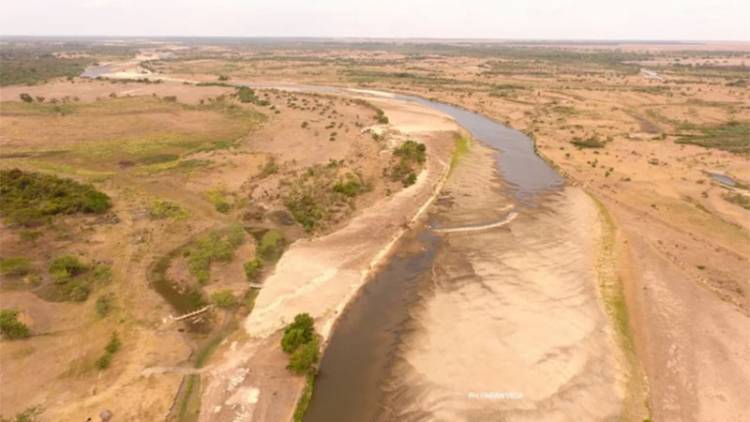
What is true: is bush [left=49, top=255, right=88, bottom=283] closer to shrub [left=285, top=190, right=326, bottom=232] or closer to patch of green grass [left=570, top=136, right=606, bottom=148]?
shrub [left=285, top=190, right=326, bottom=232]

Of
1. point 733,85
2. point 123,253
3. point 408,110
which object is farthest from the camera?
point 733,85

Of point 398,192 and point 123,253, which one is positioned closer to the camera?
point 123,253

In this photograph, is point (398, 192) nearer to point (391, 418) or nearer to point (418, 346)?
point (418, 346)

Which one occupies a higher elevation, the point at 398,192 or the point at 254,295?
the point at 398,192

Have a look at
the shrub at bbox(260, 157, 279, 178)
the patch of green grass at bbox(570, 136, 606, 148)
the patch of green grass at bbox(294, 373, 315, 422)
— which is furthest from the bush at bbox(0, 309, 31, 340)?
the patch of green grass at bbox(570, 136, 606, 148)

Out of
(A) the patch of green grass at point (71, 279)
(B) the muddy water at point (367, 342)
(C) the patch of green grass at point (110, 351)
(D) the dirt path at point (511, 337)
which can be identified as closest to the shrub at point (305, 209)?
(B) the muddy water at point (367, 342)

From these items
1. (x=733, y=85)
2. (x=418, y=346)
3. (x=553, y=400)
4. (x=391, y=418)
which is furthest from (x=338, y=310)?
(x=733, y=85)

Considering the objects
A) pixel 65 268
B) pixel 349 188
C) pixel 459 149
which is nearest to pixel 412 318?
pixel 349 188
